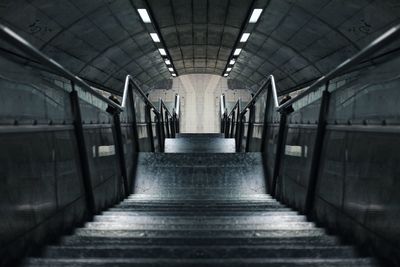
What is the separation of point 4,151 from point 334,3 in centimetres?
1024

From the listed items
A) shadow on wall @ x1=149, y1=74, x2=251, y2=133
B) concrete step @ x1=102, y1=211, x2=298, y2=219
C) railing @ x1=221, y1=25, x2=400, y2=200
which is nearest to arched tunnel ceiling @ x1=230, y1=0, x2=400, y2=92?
railing @ x1=221, y1=25, x2=400, y2=200

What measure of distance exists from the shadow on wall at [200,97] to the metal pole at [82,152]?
29077 mm

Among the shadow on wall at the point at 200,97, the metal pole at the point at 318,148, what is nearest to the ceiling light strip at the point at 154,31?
the shadow on wall at the point at 200,97

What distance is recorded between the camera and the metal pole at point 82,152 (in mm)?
3535

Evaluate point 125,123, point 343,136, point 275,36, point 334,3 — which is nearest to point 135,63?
point 275,36

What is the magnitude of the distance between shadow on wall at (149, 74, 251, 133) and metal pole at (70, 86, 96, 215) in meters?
29.1

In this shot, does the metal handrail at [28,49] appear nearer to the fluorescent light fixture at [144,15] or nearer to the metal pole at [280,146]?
the metal pole at [280,146]

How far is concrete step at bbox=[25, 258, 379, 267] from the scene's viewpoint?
7.18 feet

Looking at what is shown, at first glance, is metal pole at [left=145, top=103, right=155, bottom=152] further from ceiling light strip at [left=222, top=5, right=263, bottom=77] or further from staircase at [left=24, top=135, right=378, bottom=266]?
ceiling light strip at [left=222, top=5, right=263, bottom=77]

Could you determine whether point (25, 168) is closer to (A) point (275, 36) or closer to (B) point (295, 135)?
(B) point (295, 135)

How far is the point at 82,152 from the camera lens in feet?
12.0

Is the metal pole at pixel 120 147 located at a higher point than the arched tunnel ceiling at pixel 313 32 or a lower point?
lower

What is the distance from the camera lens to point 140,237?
9.48 ft

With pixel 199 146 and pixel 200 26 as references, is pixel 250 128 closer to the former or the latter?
pixel 199 146
